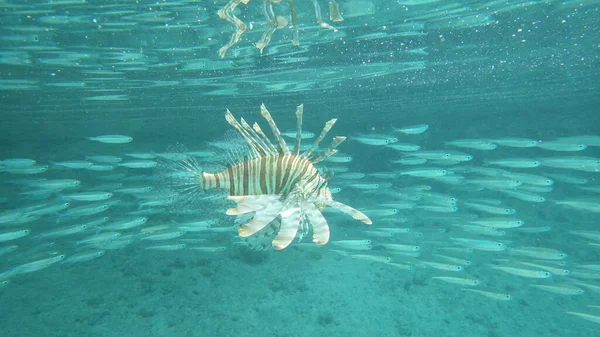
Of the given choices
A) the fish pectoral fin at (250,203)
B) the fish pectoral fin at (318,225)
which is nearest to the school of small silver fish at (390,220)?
the fish pectoral fin at (250,203)

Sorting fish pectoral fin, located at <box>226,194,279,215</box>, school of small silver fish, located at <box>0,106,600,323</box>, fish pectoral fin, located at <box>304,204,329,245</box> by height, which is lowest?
school of small silver fish, located at <box>0,106,600,323</box>

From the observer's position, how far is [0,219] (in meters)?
6.78

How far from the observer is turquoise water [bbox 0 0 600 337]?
7.25 meters

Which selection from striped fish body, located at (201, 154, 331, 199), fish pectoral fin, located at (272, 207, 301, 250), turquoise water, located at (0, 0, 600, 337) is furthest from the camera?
turquoise water, located at (0, 0, 600, 337)

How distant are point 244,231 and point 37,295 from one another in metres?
8.51

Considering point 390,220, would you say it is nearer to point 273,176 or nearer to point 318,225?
point 273,176

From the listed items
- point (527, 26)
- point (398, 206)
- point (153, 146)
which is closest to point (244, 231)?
point (398, 206)

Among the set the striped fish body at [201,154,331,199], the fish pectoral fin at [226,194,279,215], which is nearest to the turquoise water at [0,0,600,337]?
the striped fish body at [201,154,331,199]

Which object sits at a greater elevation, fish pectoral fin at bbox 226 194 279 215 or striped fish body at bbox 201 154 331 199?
striped fish body at bbox 201 154 331 199

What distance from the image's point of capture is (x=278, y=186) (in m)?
2.49

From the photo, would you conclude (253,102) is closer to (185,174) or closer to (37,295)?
(37,295)

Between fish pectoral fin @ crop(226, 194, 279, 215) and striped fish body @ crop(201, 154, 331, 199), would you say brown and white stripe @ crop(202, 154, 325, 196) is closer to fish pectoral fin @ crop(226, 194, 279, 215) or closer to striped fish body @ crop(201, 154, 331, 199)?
striped fish body @ crop(201, 154, 331, 199)

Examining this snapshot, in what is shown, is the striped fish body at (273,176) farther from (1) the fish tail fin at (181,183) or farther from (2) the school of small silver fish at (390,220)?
(1) the fish tail fin at (181,183)

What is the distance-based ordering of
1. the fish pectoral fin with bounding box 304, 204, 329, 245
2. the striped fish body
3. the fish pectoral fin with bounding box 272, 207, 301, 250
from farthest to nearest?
the striped fish body → the fish pectoral fin with bounding box 304, 204, 329, 245 → the fish pectoral fin with bounding box 272, 207, 301, 250
